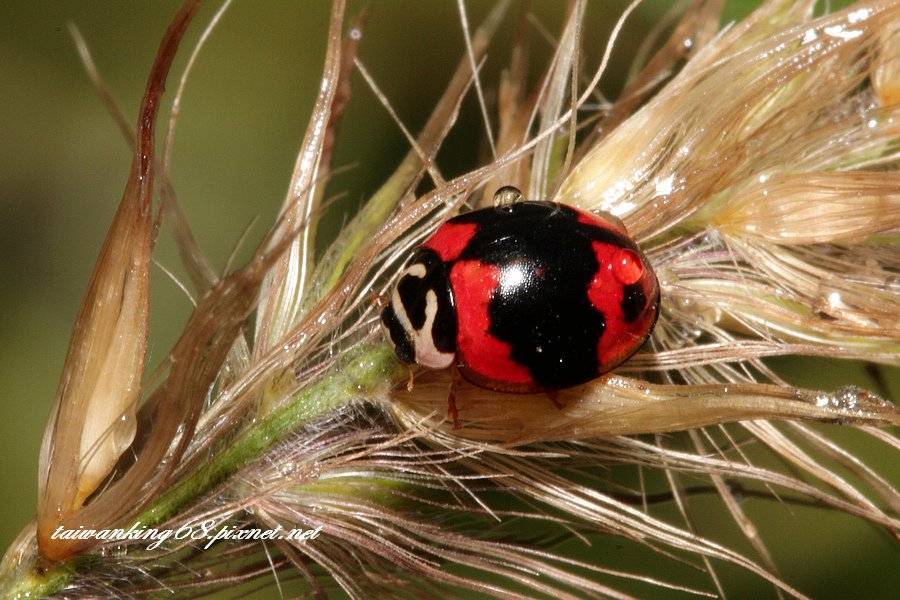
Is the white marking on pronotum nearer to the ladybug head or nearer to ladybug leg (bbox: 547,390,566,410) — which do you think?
the ladybug head

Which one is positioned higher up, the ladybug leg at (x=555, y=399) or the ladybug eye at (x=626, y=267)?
the ladybug eye at (x=626, y=267)

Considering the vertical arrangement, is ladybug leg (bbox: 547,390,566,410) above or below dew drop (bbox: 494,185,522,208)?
below

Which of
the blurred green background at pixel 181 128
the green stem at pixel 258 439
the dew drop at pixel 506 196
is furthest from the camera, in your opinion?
the blurred green background at pixel 181 128

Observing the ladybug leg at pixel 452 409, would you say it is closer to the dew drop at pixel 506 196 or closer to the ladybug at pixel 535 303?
the ladybug at pixel 535 303

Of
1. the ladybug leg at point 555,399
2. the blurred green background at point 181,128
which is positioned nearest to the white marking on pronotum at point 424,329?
the ladybug leg at point 555,399

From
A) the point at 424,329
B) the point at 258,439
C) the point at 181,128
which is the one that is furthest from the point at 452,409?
the point at 181,128

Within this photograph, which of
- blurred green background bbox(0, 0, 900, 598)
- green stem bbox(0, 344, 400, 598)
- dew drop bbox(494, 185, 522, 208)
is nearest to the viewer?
green stem bbox(0, 344, 400, 598)

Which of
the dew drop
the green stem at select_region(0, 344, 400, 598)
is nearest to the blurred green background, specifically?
the dew drop
